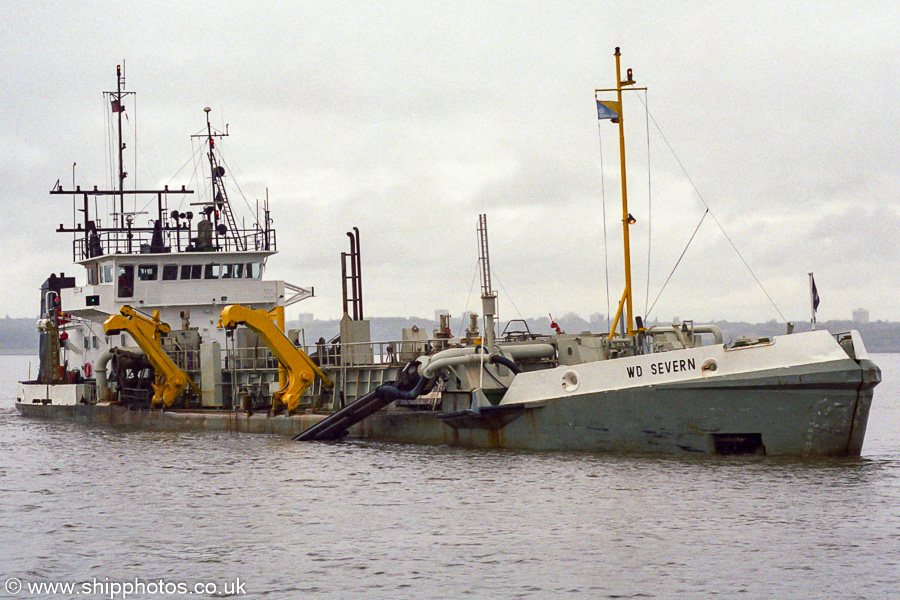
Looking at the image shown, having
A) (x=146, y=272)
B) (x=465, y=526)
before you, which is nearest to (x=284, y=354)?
(x=146, y=272)

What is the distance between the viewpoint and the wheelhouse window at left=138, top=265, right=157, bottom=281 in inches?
1468

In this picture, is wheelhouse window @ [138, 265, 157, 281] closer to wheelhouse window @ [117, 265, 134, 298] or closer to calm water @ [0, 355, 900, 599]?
wheelhouse window @ [117, 265, 134, 298]

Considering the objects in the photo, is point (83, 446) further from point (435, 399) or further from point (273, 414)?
point (435, 399)

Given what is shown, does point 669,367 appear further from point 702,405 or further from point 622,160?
point 622,160

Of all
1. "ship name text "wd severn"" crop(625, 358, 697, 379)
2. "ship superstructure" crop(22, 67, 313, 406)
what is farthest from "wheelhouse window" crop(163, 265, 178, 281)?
"ship name text "wd severn"" crop(625, 358, 697, 379)

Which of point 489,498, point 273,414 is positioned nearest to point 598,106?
point 489,498

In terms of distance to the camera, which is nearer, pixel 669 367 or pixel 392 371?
pixel 669 367

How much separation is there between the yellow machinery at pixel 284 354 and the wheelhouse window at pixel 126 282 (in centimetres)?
902

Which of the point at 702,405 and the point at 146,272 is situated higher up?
the point at 146,272

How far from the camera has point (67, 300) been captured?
39406 millimetres

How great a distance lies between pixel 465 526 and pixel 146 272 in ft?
74.4

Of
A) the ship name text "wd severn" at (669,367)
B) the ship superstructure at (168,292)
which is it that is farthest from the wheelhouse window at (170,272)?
the ship name text "wd severn" at (669,367)

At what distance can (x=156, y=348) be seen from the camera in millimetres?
33562

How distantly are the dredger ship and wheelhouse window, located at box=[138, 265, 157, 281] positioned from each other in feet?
0.22
